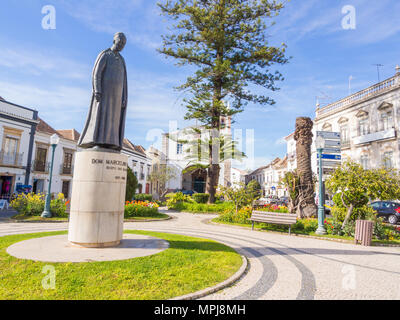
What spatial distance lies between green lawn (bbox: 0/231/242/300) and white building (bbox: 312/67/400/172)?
808 inches

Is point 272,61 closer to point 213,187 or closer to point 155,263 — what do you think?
point 213,187

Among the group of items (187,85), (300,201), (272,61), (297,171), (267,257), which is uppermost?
(272,61)

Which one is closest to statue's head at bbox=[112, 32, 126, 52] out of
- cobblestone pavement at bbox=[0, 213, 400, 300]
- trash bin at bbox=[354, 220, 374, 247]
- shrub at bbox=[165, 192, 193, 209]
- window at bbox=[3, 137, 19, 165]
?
cobblestone pavement at bbox=[0, 213, 400, 300]

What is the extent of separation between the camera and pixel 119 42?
6.77m

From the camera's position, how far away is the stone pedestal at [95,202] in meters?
5.73

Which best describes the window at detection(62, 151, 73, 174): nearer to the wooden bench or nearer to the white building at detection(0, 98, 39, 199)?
the white building at detection(0, 98, 39, 199)

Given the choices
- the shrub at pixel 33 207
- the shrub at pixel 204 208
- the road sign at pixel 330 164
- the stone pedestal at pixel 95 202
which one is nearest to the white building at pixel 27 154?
the shrub at pixel 33 207

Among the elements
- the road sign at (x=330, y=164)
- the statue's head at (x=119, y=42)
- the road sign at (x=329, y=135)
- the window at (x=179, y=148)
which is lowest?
the road sign at (x=330, y=164)

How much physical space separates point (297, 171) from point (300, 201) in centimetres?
181

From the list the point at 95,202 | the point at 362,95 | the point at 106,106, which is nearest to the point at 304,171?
the point at 106,106

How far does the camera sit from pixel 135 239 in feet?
23.1

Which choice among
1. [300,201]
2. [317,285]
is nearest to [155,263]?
[317,285]

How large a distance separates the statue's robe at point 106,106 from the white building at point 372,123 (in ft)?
68.1

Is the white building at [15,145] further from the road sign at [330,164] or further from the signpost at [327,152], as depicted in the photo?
the road sign at [330,164]
